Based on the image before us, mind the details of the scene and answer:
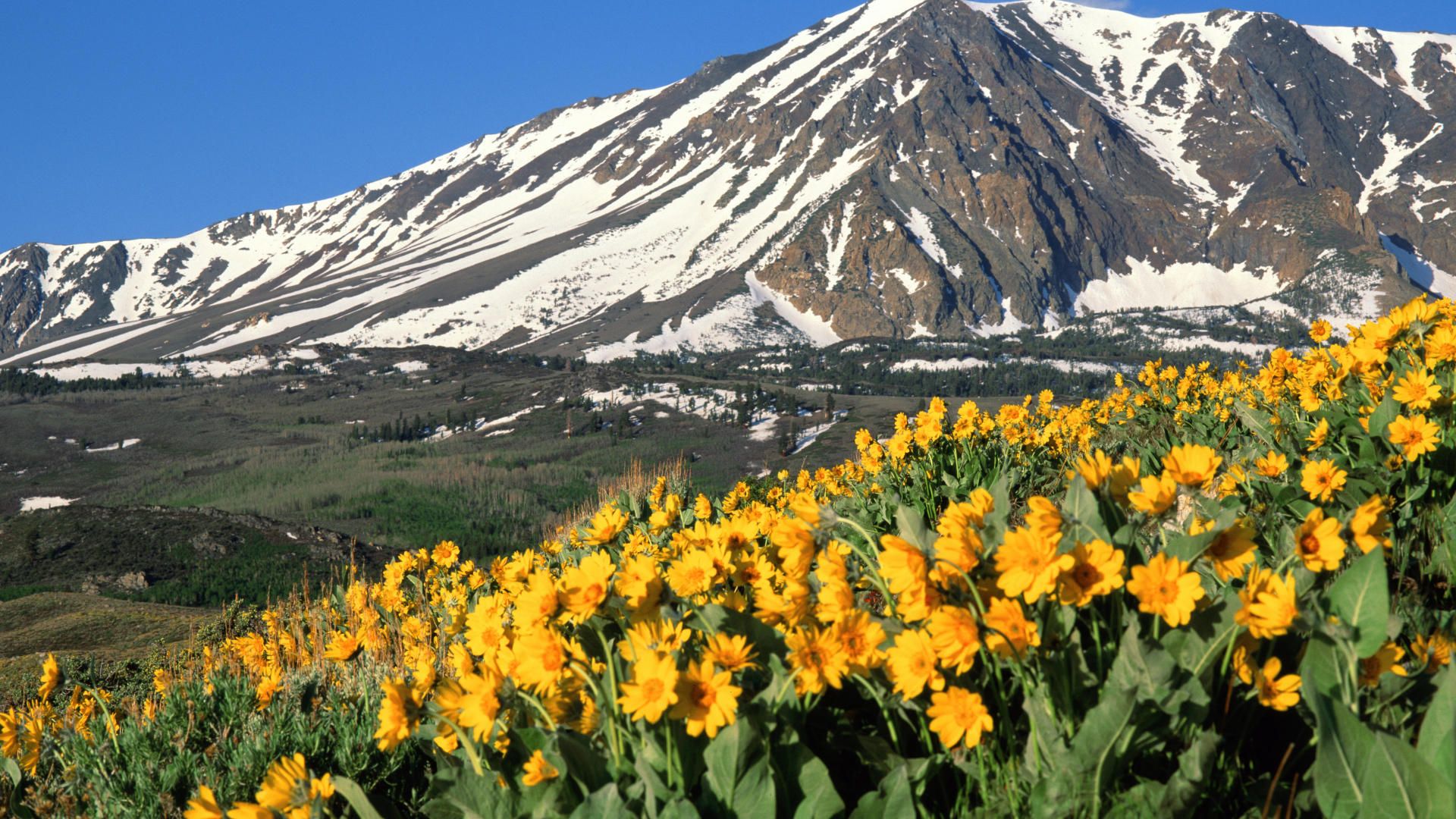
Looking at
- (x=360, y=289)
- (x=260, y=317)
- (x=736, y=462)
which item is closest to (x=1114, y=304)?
(x=360, y=289)

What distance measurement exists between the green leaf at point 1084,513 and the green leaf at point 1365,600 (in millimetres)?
384

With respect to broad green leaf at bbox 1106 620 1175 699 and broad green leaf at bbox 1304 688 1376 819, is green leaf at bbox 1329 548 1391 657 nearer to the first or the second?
broad green leaf at bbox 1304 688 1376 819

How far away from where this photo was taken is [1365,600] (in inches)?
63.1

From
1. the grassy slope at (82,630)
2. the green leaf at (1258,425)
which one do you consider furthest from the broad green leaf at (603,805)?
the grassy slope at (82,630)

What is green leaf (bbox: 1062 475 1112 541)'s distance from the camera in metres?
1.75

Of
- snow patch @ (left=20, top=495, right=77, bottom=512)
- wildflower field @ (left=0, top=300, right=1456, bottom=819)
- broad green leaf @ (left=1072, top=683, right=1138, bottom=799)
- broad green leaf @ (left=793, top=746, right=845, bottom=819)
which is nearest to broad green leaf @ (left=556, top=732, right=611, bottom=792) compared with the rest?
wildflower field @ (left=0, top=300, right=1456, bottom=819)

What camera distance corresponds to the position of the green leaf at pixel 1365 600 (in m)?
1.56

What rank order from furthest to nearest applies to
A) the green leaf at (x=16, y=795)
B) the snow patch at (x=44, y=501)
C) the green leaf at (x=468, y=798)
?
the snow patch at (x=44, y=501), the green leaf at (x=16, y=795), the green leaf at (x=468, y=798)

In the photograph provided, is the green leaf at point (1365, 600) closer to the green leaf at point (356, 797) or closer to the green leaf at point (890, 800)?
the green leaf at point (890, 800)

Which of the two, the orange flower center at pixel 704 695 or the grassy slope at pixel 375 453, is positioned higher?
the orange flower center at pixel 704 695

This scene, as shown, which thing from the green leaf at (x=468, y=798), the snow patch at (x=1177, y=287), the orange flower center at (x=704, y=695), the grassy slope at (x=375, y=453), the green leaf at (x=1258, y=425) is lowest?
the snow patch at (x=1177, y=287)

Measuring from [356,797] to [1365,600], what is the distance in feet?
6.22

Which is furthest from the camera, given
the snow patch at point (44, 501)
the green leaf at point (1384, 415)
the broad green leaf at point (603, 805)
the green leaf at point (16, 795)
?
the snow patch at point (44, 501)

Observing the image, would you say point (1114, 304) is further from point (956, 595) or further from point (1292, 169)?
point (956, 595)
